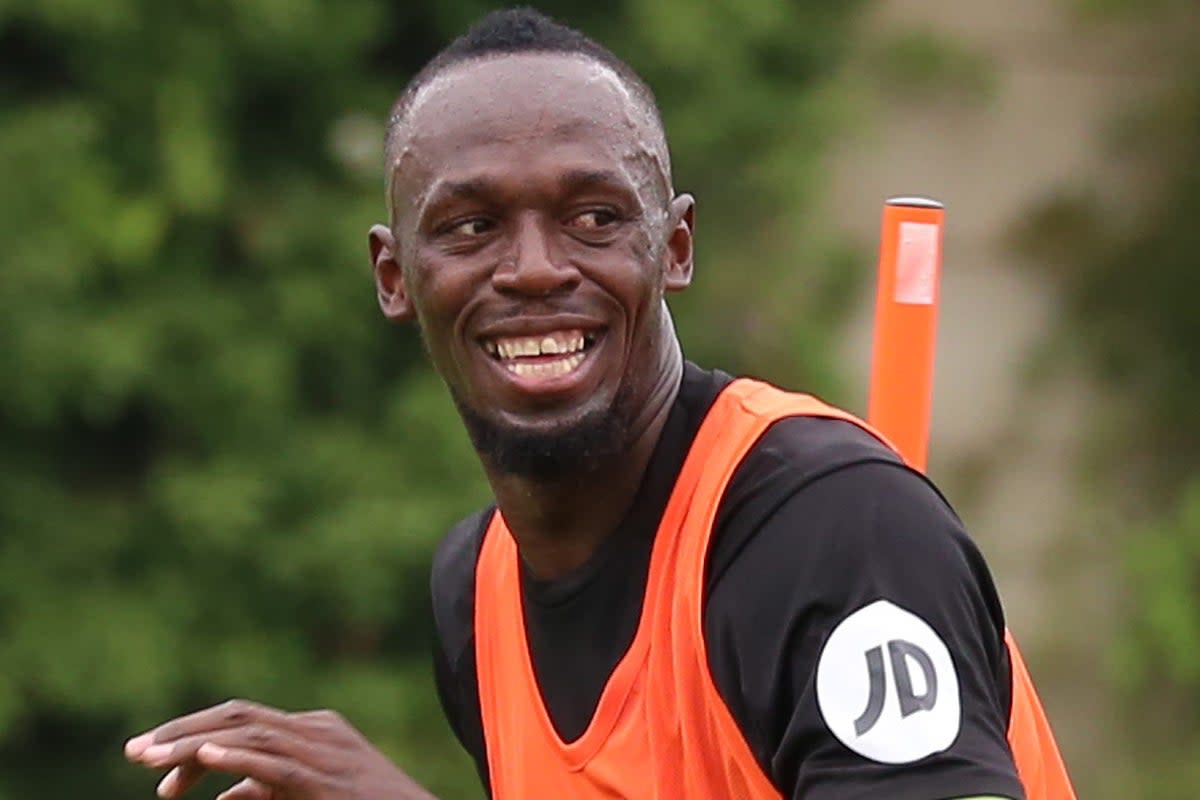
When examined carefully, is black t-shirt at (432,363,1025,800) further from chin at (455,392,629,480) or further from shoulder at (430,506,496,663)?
shoulder at (430,506,496,663)

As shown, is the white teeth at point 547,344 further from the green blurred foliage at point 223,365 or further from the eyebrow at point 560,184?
the green blurred foliage at point 223,365

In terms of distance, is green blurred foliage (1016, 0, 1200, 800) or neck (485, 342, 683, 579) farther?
green blurred foliage (1016, 0, 1200, 800)

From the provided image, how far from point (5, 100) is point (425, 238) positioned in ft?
14.9

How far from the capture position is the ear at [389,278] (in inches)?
125

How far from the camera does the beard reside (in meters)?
2.90

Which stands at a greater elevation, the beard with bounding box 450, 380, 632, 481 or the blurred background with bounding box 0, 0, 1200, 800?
the beard with bounding box 450, 380, 632, 481

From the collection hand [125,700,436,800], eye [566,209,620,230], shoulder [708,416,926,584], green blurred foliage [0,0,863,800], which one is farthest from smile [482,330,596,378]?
green blurred foliage [0,0,863,800]

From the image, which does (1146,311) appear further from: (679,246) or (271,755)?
(271,755)

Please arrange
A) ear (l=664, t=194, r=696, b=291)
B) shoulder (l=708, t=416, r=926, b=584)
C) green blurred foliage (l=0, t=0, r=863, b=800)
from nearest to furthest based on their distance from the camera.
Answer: shoulder (l=708, t=416, r=926, b=584) < ear (l=664, t=194, r=696, b=291) < green blurred foliage (l=0, t=0, r=863, b=800)

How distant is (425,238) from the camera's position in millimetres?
2951

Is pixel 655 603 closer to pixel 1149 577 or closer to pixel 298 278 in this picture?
pixel 298 278

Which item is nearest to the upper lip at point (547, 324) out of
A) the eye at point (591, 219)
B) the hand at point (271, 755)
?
the eye at point (591, 219)

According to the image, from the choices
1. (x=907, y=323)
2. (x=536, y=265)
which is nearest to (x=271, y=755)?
(x=536, y=265)

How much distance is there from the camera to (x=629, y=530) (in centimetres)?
297
